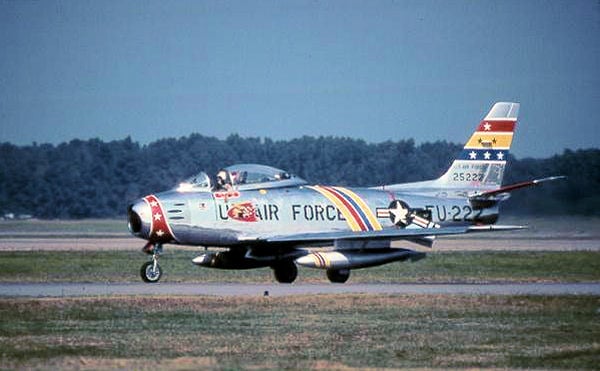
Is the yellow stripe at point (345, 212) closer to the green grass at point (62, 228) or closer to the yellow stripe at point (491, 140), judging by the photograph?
the yellow stripe at point (491, 140)

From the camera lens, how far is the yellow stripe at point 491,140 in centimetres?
3397

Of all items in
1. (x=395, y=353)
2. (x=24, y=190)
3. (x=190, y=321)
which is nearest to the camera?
(x=395, y=353)

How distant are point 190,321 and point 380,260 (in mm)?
9386

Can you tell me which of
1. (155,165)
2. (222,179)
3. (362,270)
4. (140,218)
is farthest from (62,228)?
(140,218)

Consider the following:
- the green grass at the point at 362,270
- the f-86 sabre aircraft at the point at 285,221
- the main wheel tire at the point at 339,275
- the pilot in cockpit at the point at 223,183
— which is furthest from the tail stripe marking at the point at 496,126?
the pilot in cockpit at the point at 223,183

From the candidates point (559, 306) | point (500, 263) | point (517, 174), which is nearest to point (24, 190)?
point (517, 174)

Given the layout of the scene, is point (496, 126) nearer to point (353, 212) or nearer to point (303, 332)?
point (353, 212)

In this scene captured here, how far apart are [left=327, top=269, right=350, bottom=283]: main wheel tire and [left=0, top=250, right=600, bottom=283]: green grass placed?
4.96 feet

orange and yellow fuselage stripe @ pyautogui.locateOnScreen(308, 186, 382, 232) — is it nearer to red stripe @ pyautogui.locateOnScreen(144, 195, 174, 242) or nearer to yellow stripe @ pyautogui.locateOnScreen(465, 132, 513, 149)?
red stripe @ pyautogui.locateOnScreen(144, 195, 174, 242)

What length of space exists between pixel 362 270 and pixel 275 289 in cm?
860

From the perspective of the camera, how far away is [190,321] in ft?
65.8

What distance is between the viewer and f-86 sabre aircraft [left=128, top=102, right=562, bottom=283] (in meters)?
28.3

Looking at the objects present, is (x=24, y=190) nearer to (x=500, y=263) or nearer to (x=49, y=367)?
(x=500, y=263)

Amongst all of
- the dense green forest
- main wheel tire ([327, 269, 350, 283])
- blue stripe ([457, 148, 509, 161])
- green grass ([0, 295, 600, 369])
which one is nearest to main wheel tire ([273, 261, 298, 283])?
main wheel tire ([327, 269, 350, 283])
